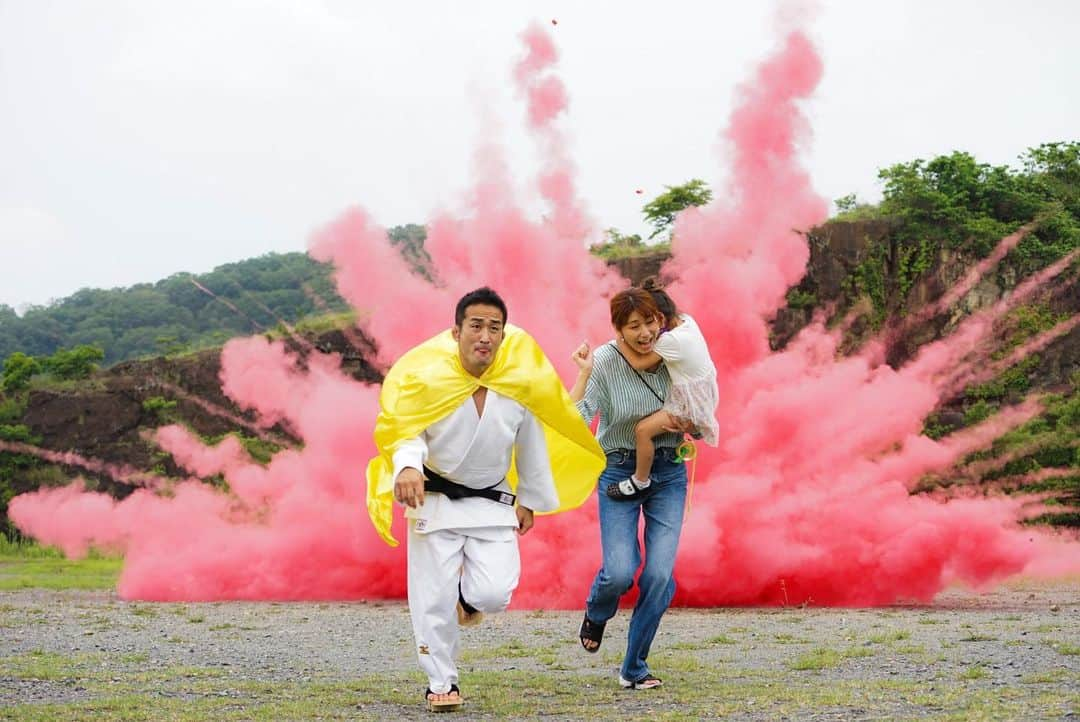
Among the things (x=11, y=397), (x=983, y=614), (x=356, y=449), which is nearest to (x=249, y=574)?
(x=356, y=449)

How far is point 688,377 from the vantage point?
7656mm

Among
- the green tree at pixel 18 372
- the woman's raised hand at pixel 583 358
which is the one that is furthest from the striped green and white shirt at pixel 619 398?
the green tree at pixel 18 372

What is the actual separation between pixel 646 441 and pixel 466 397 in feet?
3.88

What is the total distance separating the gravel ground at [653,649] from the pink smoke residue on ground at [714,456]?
0.65m

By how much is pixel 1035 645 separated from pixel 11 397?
30.8 meters

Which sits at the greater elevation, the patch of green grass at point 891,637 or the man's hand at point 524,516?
the man's hand at point 524,516

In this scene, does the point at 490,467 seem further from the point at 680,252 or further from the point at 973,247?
the point at 973,247

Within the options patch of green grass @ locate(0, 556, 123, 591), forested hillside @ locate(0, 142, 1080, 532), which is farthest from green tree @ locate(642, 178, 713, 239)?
patch of green grass @ locate(0, 556, 123, 591)

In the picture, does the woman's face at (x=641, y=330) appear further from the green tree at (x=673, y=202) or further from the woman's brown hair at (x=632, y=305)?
the green tree at (x=673, y=202)

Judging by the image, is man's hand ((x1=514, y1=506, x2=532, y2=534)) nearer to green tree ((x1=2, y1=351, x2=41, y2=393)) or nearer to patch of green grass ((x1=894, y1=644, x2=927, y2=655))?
patch of green grass ((x1=894, y1=644, x2=927, y2=655))

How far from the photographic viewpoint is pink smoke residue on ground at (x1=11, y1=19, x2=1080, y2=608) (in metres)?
14.3

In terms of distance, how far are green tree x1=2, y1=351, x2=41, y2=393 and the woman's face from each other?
30212 millimetres

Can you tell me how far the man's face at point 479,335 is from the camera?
23.4ft

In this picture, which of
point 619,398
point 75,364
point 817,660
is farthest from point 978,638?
point 75,364
